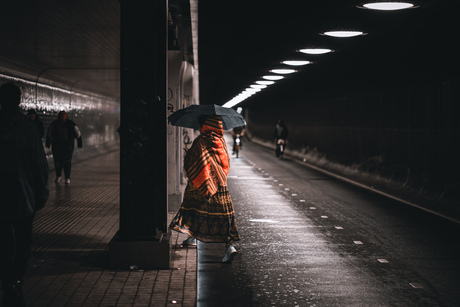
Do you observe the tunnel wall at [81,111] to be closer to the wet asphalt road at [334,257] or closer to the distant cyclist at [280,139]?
the distant cyclist at [280,139]

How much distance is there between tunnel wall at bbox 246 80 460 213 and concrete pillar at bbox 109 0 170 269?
24.8ft

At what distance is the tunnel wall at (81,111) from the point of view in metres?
23.4

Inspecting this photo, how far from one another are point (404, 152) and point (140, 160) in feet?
36.1

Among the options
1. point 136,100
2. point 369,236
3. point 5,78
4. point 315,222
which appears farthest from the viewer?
point 5,78

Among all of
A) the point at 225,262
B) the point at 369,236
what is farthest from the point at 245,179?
the point at 225,262

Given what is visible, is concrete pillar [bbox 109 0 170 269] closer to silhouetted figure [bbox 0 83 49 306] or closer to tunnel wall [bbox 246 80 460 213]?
silhouetted figure [bbox 0 83 49 306]

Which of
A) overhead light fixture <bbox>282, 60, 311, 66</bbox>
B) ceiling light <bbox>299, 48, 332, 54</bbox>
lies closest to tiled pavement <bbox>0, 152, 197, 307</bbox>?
ceiling light <bbox>299, 48, 332, 54</bbox>

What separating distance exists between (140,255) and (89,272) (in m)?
0.58

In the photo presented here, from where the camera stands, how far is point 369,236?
1006cm

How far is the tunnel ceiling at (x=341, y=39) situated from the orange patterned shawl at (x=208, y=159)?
231 centimetres

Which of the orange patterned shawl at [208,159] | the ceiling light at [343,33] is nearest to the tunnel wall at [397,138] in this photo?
the ceiling light at [343,33]

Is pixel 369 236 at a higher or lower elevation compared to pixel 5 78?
lower

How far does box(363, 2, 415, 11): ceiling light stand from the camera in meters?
8.90

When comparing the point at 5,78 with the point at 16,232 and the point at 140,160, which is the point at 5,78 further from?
the point at 16,232
